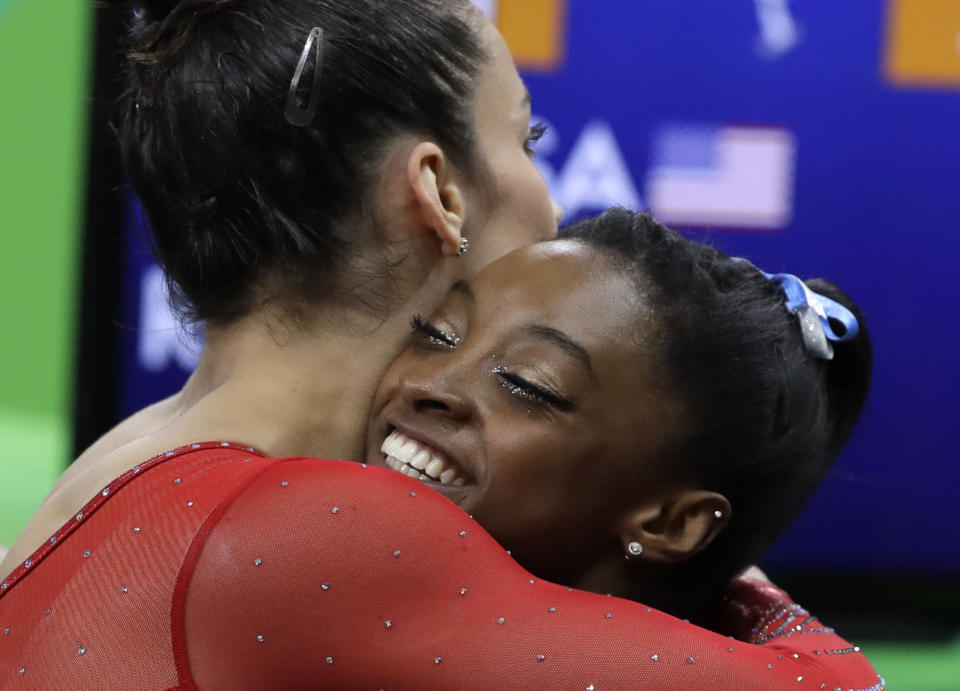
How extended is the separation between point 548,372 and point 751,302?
0.87ft

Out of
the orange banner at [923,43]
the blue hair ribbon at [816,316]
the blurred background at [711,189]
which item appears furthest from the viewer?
the orange banner at [923,43]

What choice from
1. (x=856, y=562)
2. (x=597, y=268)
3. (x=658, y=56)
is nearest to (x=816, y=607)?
(x=856, y=562)

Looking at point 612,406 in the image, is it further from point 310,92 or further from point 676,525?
point 310,92

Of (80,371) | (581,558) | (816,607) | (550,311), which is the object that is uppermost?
(550,311)

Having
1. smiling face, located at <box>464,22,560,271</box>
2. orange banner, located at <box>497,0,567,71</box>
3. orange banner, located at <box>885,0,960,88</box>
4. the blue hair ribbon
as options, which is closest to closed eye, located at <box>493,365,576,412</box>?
smiling face, located at <box>464,22,560,271</box>

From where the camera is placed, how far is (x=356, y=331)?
1348mm

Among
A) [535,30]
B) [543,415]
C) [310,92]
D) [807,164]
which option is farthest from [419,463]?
[807,164]

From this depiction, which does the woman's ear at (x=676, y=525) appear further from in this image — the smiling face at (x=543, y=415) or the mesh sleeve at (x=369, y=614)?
the mesh sleeve at (x=369, y=614)

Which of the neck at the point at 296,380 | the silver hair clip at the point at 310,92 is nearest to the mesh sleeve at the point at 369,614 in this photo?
the neck at the point at 296,380

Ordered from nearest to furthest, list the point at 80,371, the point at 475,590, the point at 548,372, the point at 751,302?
the point at 475,590 → the point at 548,372 → the point at 751,302 → the point at 80,371

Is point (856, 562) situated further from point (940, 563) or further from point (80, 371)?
point (80, 371)

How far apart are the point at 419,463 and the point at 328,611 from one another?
0.29 m

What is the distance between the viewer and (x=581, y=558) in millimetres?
1292

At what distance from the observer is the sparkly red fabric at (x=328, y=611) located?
98cm
